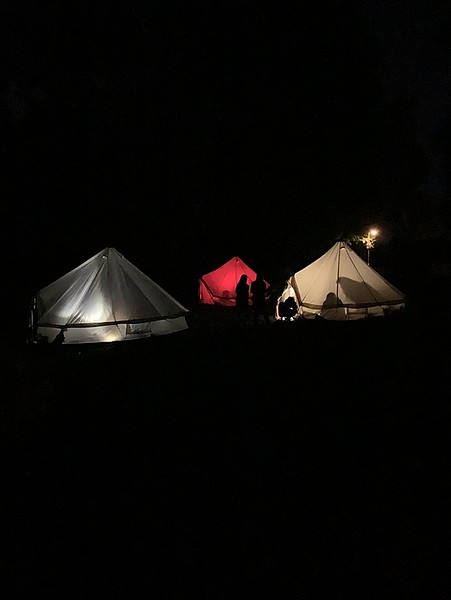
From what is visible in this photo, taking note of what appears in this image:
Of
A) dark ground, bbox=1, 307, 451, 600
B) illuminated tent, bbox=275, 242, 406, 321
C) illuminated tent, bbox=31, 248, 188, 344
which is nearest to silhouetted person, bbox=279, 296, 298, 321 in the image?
illuminated tent, bbox=275, 242, 406, 321

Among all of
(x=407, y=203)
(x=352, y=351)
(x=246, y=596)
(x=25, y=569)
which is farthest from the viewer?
(x=407, y=203)

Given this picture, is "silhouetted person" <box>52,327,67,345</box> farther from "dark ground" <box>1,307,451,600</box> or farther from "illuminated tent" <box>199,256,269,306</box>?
"illuminated tent" <box>199,256,269,306</box>

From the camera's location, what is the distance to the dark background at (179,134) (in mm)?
23422

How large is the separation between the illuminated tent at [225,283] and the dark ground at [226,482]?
8709 mm

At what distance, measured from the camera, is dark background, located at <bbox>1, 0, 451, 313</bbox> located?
76.8 feet

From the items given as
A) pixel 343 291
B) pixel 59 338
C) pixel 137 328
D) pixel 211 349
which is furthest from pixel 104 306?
pixel 343 291

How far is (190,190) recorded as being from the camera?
25266 millimetres

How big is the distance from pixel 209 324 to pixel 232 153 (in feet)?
45.4

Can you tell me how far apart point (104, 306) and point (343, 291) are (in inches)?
246

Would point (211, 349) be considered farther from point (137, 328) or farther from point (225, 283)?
point (225, 283)

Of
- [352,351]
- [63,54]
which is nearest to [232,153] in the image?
[63,54]

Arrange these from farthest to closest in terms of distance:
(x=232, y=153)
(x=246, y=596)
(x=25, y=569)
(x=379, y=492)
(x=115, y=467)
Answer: (x=232, y=153) → (x=115, y=467) → (x=379, y=492) → (x=25, y=569) → (x=246, y=596)

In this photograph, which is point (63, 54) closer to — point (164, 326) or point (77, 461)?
point (164, 326)

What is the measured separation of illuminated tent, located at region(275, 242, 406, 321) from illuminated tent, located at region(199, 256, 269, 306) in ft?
11.3
